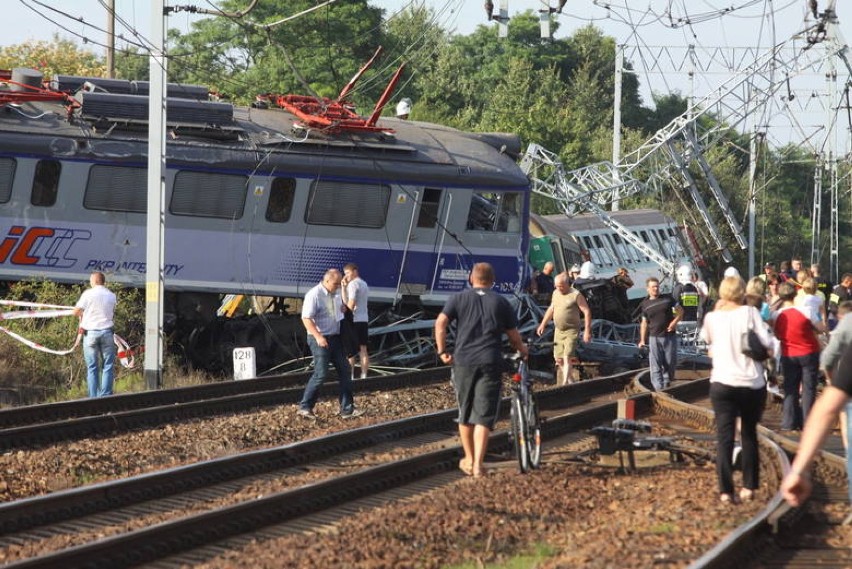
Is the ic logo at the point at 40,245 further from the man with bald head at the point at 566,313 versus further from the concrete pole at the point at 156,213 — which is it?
the man with bald head at the point at 566,313

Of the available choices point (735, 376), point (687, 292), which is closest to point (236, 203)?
point (687, 292)

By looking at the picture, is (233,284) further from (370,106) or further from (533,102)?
(533,102)

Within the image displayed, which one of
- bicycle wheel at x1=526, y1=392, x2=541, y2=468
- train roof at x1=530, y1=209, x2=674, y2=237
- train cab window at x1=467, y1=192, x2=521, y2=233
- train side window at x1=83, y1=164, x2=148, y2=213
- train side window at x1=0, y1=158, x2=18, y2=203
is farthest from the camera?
train roof at x1=530, y1=209, x2=674, y2=237

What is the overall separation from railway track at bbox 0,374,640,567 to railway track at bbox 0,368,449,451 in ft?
9.34

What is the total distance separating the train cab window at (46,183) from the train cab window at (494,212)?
7.14 m

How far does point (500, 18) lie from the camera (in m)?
26.7

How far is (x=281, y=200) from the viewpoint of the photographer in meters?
22.6

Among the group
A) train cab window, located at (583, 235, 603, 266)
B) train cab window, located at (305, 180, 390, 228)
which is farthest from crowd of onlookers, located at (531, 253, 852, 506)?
train cab window, located at (583, 235, 603, 266)

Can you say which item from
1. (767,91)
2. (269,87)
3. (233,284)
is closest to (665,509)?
(233,284)

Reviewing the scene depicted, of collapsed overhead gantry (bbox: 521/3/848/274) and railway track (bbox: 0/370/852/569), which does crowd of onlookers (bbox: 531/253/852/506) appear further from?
collapsed overhead gantry (bbox: 521/3/848/274)

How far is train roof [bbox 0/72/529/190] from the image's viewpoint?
70.6 feet

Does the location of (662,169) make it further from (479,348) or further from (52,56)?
(479,348)

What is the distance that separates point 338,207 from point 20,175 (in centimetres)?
525

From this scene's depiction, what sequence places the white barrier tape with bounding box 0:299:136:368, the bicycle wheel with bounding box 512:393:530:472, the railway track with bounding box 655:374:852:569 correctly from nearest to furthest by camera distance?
1. the railway track with bounding box 655:374:852:569
2. the bicycle wheel with bounding box 512:393:530:472
3. the white barrier tape with bounding box 0:299:136:368
